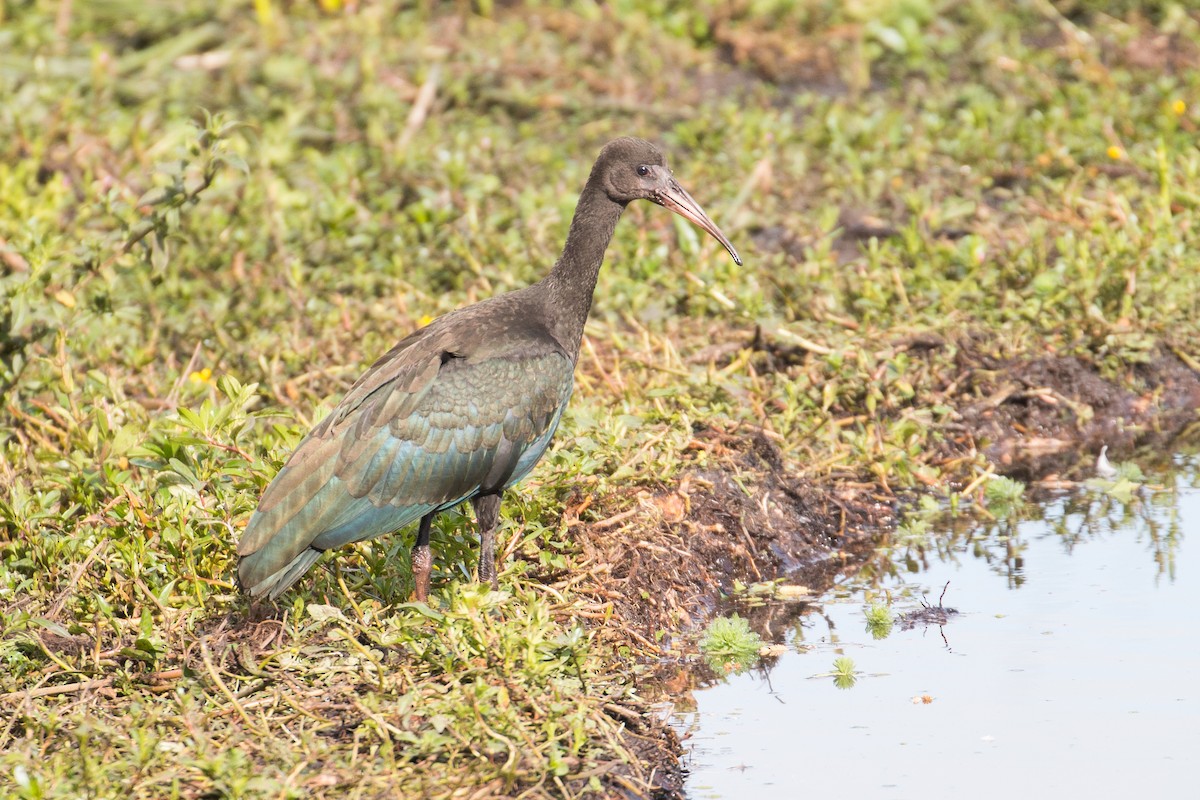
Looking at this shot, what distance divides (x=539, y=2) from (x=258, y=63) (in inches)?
81.8

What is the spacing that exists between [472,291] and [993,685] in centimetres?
373

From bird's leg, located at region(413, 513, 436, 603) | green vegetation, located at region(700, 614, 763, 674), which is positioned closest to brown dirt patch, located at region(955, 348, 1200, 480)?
green vegetation, located at region(700, 614, 763, 674)

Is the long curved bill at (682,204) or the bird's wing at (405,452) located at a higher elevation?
the long curved bill at (682,204)

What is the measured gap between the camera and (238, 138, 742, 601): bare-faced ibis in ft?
17.5

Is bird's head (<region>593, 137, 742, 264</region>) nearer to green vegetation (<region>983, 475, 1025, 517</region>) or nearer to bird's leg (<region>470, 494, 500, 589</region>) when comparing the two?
bird's leg (<region>470, 494, 500, 589</region>)

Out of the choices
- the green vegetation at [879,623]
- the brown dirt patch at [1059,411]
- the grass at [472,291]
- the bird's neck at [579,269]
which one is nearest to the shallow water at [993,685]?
the green vegetation at [879,623]

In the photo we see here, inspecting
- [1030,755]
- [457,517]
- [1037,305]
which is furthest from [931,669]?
[1037,305]

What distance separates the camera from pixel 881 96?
10875 millimetres

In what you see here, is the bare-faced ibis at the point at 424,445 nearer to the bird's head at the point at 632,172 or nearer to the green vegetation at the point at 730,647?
the bird's head at the point at 632,172

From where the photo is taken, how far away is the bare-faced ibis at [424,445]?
5320 millimetres

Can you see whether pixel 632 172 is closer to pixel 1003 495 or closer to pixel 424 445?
pixel 424 445

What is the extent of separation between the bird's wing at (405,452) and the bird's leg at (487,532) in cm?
6

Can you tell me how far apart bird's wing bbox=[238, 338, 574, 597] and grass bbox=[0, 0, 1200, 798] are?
28 centimetres

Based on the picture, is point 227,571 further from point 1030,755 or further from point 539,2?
point 539,2
